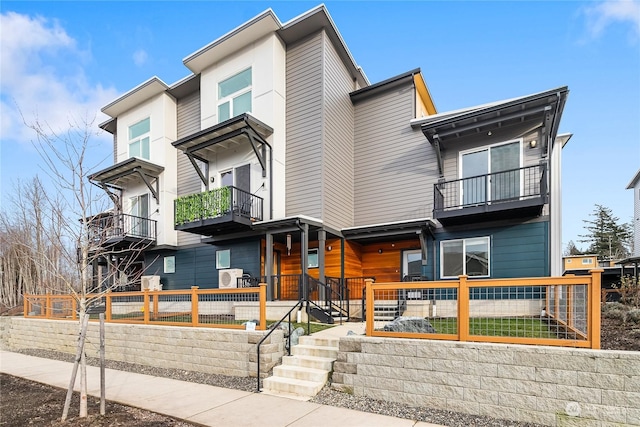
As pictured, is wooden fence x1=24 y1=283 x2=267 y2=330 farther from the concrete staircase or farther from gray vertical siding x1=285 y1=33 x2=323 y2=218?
gray vertical siding x1=285 y1=33 x2=323 y2=218

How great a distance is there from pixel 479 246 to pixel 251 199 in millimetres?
7597

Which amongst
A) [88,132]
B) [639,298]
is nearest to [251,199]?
[88,132]

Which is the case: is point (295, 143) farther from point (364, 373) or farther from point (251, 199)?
point (364, 373)

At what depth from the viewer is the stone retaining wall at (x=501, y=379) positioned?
402cm

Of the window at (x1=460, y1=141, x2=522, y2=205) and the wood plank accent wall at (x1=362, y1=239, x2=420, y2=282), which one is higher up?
the window at (x1=460, y1=141, x2=522, y2=205)

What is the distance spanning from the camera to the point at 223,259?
536 inches

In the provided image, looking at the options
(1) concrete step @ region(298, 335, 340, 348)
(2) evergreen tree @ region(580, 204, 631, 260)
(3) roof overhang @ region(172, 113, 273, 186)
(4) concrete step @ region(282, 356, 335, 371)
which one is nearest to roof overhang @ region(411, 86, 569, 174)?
(3) roof overhang @ region(172, 113, 273, 186)

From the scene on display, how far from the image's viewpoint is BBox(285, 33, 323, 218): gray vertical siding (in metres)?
11.6

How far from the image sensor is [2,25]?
7.08 meters

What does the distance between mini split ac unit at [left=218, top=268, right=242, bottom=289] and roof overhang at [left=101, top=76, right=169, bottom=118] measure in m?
8.93

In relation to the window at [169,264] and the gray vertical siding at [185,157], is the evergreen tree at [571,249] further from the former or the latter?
the window at [169,264]

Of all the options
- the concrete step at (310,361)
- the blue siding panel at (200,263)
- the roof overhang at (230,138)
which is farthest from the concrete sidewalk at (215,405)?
the roof overhang at (230,138)

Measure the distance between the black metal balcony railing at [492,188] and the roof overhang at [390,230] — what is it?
621 mm

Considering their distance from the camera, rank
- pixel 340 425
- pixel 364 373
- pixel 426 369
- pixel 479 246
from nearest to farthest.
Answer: pixel 340 425 < pixel 426 369 < pixel 364 373 < pixel 479 246
